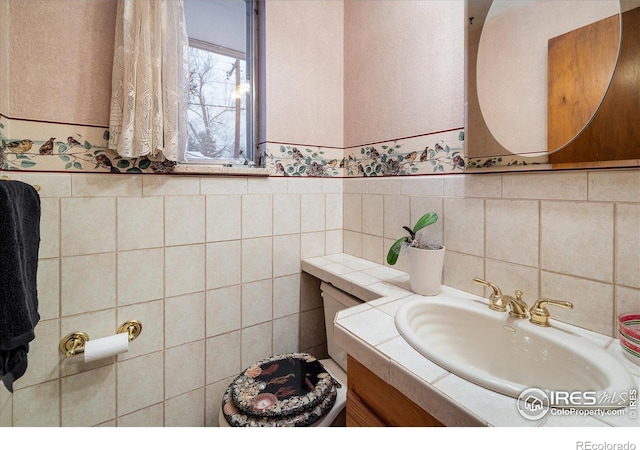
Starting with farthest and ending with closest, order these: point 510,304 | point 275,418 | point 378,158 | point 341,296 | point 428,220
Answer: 1. point 378,158
2. point 341,296
3. point 428,220
4. point 275,418
5. point 510,304

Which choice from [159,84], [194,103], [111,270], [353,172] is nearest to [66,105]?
[159,84]

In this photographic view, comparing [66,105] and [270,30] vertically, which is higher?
[270,30]

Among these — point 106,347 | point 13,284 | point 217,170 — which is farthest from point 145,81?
point 106,347

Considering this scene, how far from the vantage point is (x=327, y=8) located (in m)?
1.45

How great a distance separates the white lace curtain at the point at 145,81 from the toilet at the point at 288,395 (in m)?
0.89

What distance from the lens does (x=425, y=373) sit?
569mm

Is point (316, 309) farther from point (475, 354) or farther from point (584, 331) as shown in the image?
point (584, 331)

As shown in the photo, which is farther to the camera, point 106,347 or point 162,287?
point 162,287

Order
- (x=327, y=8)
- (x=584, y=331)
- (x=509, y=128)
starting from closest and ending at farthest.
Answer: (x=584, y=331) < (x=509, y=128) < (x=327, y=8)

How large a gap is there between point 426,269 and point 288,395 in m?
0.66

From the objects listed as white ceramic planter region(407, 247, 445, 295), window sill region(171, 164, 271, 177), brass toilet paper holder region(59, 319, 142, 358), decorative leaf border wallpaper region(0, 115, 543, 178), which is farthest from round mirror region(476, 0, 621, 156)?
brass toilet paper holder region(59, 319, 142, 358)

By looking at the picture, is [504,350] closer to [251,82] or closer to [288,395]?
[288,395]

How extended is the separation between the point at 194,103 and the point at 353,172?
820 mm

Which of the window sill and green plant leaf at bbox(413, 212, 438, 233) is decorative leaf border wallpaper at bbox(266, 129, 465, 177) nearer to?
the window sill
